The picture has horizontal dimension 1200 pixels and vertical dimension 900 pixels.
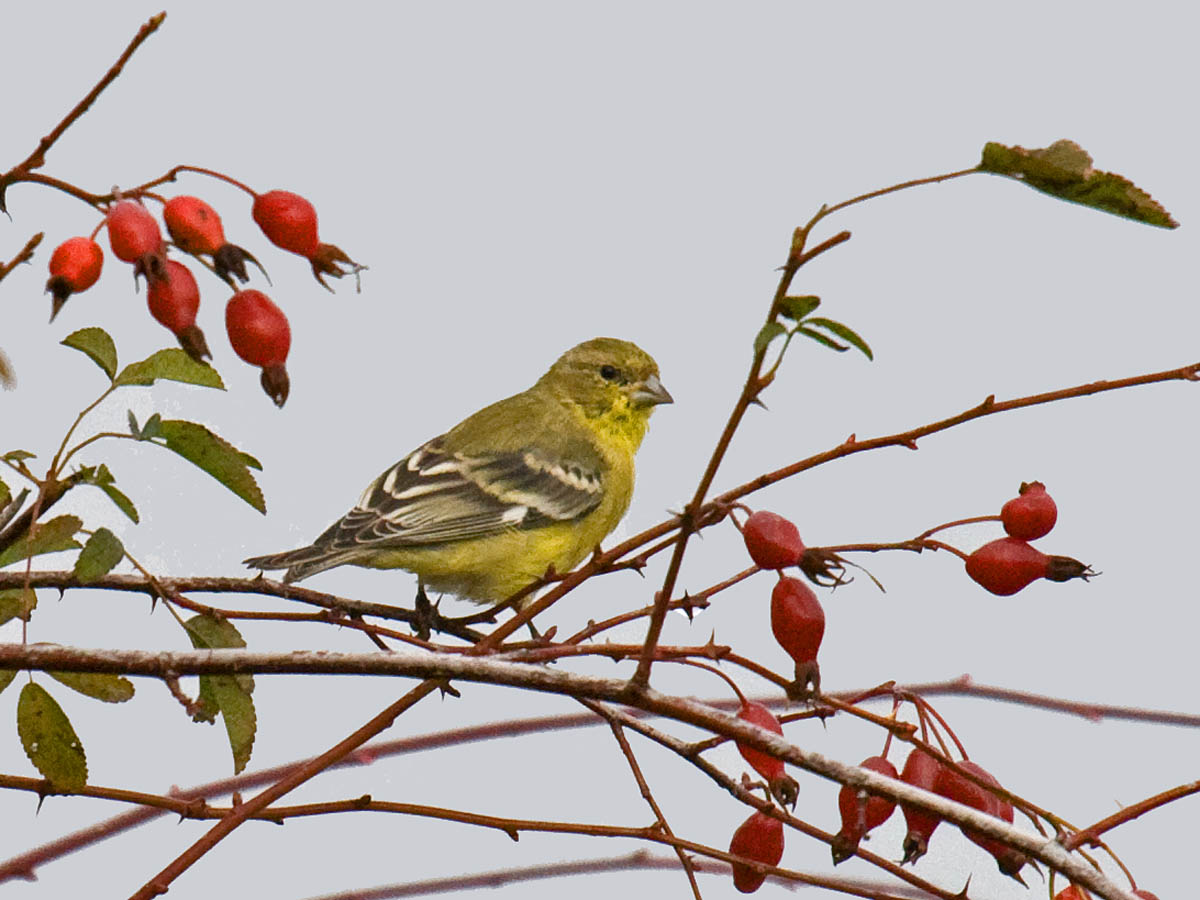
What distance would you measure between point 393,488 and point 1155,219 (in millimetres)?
3985

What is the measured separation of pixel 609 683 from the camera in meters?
1.87

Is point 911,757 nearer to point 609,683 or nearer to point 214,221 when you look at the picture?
point 609,683

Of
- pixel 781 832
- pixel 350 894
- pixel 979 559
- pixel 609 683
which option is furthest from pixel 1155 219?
pixel 350 894

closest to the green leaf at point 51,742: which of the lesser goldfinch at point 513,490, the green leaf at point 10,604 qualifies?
the green leaf at point 10,604

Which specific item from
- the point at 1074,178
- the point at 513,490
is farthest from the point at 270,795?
the point at 513,490

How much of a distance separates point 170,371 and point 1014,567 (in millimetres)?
1265

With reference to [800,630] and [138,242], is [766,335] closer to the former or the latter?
[800,630]

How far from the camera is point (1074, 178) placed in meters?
1.72

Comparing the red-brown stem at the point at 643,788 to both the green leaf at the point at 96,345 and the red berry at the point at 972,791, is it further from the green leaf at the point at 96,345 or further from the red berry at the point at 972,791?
the green leaf at the point at 96,345

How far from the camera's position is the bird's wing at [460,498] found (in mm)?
5051

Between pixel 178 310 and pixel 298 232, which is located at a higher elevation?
pixel 298 232

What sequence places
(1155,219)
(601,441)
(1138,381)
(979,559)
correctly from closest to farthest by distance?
(1155,219) < (1138,381) < (979,559) < (601,441)

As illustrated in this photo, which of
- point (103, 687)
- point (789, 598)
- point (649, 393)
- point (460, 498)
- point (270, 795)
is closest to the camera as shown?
point (270, 795)

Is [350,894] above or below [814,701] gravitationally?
below
